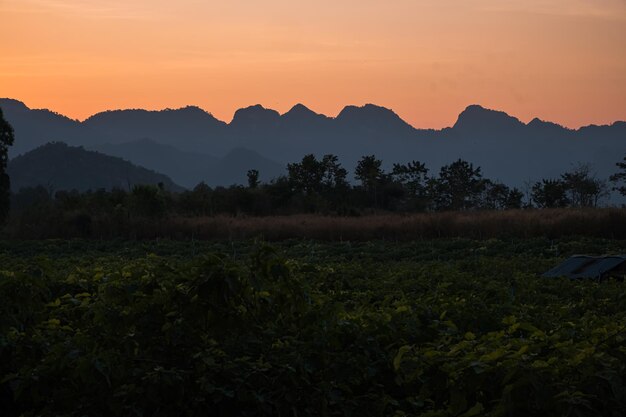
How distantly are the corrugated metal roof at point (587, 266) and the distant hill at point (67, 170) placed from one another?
16298 cm

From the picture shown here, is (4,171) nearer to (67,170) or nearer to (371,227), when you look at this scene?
(371,227)

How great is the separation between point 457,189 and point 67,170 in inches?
4822

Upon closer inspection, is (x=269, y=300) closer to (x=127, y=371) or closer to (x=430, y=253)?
(x=127, y=371)

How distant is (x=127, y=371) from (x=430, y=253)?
958 inches

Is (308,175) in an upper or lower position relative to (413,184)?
upper

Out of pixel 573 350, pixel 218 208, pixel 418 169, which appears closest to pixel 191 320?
pixel 573 350

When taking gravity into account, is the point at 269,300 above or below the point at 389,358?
above

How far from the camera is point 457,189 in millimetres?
82625

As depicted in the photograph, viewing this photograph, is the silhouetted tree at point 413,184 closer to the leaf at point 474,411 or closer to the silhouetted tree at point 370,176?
the silhouetted tree at point 370,176

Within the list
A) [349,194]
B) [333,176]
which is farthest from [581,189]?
[333,176]

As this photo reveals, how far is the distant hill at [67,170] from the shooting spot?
17999cm

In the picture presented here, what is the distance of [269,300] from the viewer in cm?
646

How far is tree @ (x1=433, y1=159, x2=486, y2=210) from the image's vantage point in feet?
267

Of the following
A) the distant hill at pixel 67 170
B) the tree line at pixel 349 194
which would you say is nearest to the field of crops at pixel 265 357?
the tree line at pixel 349 194
